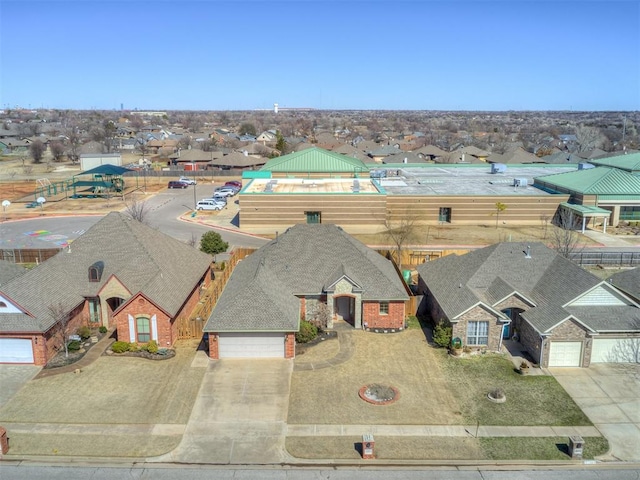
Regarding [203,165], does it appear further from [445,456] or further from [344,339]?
[445,456]

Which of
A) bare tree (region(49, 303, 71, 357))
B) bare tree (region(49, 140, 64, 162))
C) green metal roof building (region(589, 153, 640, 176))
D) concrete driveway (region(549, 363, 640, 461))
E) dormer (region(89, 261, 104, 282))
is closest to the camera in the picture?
concrete driveway (region(549, 363, 640, 461))

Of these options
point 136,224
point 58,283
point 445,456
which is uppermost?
point 136,224

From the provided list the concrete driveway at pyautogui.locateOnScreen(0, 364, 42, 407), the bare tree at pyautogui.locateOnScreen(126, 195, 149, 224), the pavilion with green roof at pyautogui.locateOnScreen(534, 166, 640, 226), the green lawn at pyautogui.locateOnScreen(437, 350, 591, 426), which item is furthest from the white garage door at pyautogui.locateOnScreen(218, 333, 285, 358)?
the pavilion with green roof at pyautogui.locateOnScreen(534, 166, 640, 226)

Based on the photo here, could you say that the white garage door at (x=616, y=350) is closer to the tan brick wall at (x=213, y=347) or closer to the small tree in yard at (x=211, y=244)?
the tan brick wall at (x=213, y=347)

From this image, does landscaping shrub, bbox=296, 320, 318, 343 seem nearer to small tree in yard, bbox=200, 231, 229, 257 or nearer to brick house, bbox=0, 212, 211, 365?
brick house, bbox=0, 212, 211, 365

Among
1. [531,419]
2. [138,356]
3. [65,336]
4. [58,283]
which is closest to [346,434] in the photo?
[531,419]
